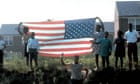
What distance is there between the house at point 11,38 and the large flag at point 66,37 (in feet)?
121

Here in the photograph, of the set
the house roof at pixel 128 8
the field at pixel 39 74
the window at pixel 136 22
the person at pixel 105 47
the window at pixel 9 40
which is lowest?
the field at pixel 39 74

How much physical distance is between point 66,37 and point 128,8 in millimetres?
26692

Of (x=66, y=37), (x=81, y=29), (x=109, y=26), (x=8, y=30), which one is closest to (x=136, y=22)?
(x=109, y=26)

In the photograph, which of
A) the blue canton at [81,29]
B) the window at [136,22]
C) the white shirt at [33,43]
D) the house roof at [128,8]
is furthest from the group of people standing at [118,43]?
the house roof at [128,8]

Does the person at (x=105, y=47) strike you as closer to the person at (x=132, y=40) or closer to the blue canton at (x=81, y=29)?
the blue canton at (x=81, y=29)

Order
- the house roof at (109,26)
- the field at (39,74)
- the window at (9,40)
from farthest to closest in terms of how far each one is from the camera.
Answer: the house roof at (109,26) < the window at (9,40) < the field at (39,74)

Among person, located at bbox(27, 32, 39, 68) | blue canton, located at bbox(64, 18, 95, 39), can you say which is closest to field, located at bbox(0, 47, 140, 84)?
person, located at bbox(27, 32, 39, 68)

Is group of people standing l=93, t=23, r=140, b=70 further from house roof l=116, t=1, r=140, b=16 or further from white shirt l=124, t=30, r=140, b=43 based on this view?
house roof l=116, t=1, r=140, b=16

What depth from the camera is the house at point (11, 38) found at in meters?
57.3

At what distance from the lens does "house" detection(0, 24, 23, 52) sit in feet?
188

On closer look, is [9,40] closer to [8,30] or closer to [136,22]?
[8,30]

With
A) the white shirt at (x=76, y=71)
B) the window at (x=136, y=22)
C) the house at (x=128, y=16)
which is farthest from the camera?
the house at (x=128, y=16)

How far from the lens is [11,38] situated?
60844 mm

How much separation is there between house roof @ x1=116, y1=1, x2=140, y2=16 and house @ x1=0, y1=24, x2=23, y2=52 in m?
14.4
